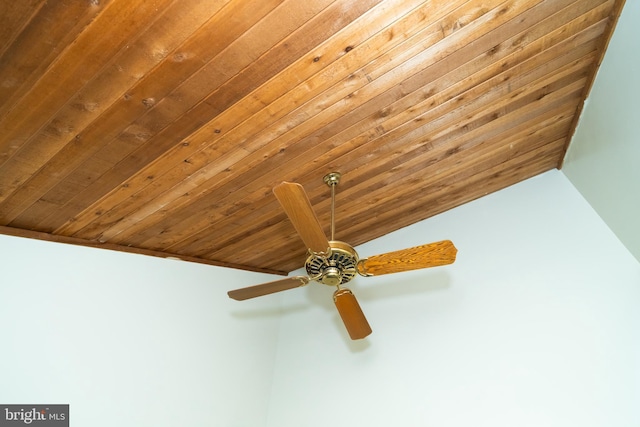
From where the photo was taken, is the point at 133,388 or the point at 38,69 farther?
the point at 133,388

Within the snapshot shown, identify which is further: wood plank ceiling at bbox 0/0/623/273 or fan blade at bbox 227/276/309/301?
fan blade at bbox 227/276/309/301

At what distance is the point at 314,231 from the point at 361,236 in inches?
56.6

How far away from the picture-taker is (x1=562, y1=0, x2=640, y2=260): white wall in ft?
4.47

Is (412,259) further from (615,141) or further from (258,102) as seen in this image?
(615,141)

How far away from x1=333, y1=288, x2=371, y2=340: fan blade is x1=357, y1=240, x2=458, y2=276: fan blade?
0.15m

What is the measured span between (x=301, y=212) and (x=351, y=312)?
2.16ft

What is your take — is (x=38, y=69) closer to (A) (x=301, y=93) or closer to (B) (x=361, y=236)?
(A) (x=301, y=93)

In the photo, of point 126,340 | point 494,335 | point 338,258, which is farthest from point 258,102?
point 494,335

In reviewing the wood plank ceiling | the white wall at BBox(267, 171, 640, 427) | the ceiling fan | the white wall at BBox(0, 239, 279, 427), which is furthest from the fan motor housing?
the white wall at BBox(0, 239, 279, 427)

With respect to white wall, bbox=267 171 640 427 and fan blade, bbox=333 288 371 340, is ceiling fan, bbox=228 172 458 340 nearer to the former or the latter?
fan blade, bbox=333 288 371 340

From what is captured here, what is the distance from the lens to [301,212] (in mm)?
1343

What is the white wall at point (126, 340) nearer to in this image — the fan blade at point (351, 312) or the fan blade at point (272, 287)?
the fan blade at point (272, 287)

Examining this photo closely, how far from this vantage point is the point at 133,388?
2045 mm

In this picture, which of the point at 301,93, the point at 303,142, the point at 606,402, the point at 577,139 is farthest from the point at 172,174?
the point at 606,402
